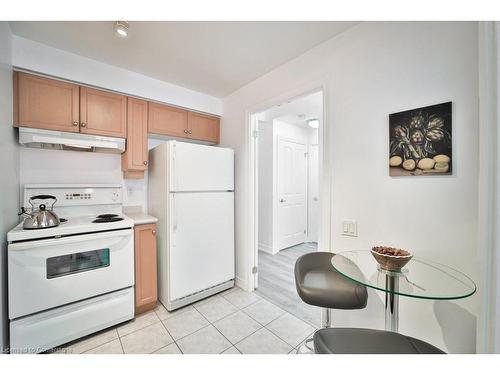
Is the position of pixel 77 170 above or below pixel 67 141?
below

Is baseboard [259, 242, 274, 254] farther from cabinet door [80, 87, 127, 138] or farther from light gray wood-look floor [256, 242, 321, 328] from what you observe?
cabinet door [80, 87, 127, 138]

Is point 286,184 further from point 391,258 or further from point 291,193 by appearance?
point 391,258

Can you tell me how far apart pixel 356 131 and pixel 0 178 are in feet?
8.11

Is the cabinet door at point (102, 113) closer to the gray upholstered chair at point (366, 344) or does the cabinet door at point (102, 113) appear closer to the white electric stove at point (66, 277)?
the white electric stove at point (66, 277)

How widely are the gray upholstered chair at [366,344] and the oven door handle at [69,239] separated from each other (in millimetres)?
1753

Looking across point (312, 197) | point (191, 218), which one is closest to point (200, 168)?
point (191, 218)

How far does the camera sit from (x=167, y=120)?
2.42 metres

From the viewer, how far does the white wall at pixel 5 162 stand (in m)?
1.36

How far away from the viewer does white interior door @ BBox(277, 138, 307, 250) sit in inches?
155

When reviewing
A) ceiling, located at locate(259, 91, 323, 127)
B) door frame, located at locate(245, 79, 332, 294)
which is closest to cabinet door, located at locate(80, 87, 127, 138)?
door frame, located at locate(245, 79, 332, 294)

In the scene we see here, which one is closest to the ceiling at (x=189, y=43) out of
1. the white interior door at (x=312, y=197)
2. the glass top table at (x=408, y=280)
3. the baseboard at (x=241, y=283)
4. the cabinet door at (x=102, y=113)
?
the cabinet door at (x=102, y=113)

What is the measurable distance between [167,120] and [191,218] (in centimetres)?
123

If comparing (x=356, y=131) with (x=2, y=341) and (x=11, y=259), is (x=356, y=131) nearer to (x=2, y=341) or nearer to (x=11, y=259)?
(x=11, y=259)

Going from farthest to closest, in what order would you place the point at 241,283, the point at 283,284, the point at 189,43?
the point at 283,284
the point at 241,283
the point at 189,43
